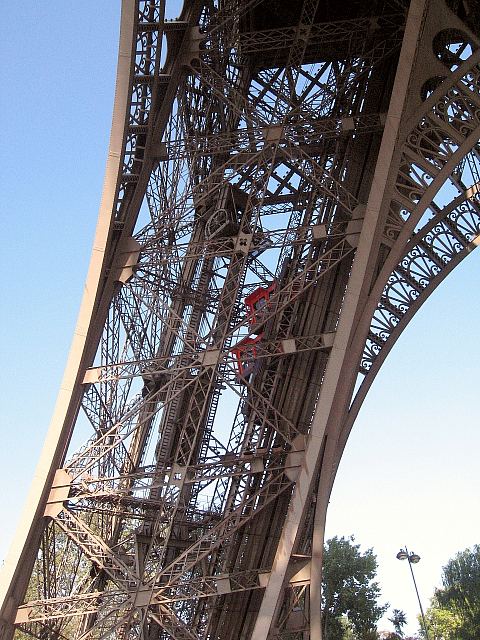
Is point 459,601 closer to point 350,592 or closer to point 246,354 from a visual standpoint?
point 350,592

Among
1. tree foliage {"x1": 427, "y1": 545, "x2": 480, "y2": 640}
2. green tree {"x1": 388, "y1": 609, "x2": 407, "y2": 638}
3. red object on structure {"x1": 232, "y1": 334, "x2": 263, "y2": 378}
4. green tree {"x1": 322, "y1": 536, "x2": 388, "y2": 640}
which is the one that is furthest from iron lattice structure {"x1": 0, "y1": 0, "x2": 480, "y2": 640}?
green tree {"x1": 388, "y1": 609, "x2": 407, "y2": 638}

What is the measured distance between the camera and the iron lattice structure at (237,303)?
1088 centimetres

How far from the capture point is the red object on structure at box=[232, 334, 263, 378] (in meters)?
11.4

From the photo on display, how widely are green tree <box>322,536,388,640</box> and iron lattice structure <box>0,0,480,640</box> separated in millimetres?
20109

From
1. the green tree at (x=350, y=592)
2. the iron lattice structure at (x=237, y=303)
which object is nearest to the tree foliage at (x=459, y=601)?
the green tree at (x=350, y=592)

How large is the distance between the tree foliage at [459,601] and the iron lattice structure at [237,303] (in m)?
26.1

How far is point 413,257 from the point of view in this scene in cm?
1394

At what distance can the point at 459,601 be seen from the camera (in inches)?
1460

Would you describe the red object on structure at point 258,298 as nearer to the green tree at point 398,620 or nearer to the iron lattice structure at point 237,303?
the iron lattice structure at point 237,303

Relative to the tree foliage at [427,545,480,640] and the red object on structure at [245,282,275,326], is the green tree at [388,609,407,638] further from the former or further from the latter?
the red object on structure at [245,282,275,326]

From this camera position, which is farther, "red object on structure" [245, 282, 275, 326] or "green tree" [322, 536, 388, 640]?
"green tree" [322, 536, 388, 640]

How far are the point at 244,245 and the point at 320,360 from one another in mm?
2276

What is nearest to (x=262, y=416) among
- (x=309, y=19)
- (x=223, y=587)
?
(x=223, y=587)

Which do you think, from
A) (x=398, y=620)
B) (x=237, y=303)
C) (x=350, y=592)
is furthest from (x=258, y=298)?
(x=398, y=620)
